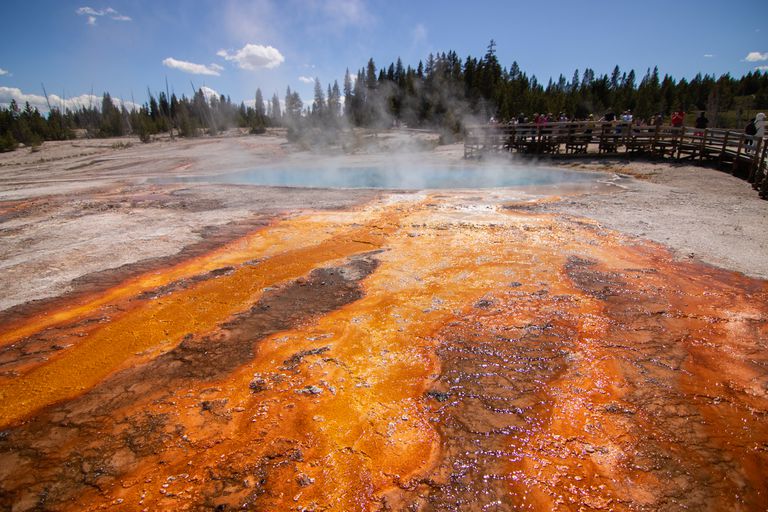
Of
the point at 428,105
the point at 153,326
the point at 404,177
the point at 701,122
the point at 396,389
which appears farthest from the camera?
the point at 428,105

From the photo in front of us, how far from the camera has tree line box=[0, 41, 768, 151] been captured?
41.8 m

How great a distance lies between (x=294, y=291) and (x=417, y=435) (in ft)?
9.86

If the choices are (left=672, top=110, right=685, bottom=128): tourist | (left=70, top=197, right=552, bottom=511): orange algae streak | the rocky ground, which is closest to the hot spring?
(left=672, top=110, right=685, bottom=128): tourist

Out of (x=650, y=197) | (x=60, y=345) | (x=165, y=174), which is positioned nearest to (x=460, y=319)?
(x=60, y=345)

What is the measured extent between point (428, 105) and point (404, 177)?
1398 inches

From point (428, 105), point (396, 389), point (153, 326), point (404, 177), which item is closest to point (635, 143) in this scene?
point (404, 177)

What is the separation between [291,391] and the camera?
3.48 m

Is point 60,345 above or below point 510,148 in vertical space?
below

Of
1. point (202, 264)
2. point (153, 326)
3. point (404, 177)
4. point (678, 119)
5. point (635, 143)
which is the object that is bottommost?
point (153, 326)

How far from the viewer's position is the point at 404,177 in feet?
55.1

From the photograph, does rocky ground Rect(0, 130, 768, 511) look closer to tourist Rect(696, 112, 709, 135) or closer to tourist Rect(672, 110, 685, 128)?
tourist Rect(672, 110, 685, 128)

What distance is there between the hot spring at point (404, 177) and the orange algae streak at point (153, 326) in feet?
26.3

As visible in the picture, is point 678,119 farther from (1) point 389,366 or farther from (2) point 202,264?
(2) point 202,264

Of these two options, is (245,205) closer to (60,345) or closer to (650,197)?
(60,345)
